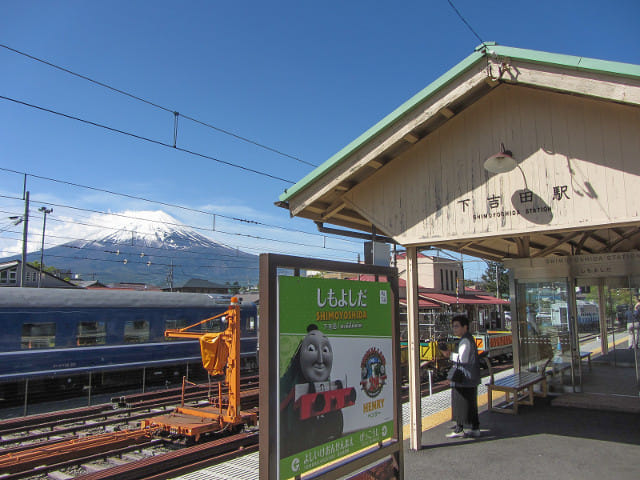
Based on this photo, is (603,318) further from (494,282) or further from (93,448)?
(494,282)

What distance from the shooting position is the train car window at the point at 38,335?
1370 cm

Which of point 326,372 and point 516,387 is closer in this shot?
point 326,372

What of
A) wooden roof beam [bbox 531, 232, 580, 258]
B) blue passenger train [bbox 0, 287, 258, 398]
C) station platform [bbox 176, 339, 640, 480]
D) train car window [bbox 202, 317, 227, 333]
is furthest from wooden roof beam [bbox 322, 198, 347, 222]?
train car window [bbox 202, 317, 227, 333]

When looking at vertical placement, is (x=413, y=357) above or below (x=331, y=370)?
below

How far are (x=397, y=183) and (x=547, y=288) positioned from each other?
478 centimetres

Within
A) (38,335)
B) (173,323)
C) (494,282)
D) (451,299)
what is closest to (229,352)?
(38,335)

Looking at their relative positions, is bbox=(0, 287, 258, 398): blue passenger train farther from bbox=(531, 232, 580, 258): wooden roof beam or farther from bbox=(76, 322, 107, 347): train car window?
bbox=(531, 232, 580, 258): wooden roof beam

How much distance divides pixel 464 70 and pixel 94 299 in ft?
46.0

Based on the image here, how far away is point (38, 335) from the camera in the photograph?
14000mm

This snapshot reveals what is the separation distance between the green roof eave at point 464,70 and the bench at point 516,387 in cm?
448

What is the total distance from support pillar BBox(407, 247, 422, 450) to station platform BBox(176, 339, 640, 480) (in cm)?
24

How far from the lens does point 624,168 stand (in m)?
5.02

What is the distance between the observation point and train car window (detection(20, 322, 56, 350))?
13.7 meters

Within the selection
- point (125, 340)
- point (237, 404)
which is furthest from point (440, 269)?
point (237, 404)
